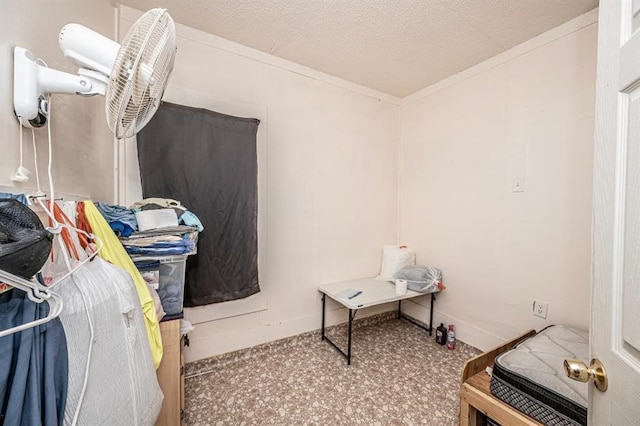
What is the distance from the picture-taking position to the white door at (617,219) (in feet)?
1.82

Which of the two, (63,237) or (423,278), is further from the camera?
(423,278)

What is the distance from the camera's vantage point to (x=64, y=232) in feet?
2.68

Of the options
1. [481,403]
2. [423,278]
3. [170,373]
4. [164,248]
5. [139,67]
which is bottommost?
[481,403]

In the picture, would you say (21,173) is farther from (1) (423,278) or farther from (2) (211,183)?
(1) (423,278)

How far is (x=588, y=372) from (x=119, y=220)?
174 cm

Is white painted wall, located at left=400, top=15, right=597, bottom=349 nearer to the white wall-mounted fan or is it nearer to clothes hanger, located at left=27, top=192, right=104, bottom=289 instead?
the white wall-mounted fan

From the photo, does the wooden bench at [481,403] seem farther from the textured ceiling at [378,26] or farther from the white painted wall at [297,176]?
the textured ceiling at [378,26]

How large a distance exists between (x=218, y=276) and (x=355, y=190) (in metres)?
1.50

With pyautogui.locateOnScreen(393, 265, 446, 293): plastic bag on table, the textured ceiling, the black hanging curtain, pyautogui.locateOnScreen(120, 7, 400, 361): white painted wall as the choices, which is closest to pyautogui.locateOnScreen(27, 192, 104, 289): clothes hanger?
the black hanging curtain

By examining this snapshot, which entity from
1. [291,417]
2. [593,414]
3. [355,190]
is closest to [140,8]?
[355,190]

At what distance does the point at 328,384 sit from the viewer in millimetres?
1793

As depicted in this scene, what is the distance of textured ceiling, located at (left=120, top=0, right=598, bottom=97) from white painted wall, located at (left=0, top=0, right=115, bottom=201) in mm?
666

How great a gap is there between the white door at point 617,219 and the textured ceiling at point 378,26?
1.31 m

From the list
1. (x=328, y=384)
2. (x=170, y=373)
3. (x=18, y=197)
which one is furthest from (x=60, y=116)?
(x=328, y=384)
